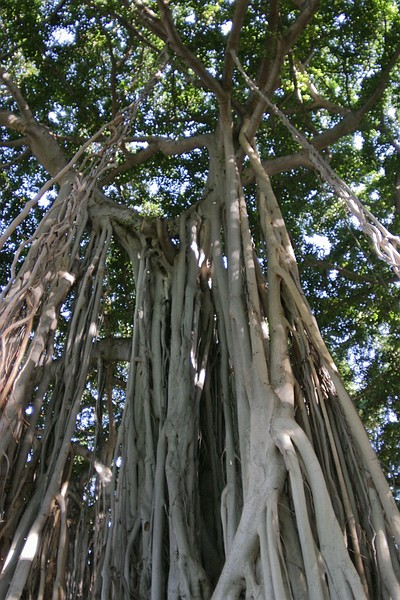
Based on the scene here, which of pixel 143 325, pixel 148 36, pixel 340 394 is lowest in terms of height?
pixel 340 394

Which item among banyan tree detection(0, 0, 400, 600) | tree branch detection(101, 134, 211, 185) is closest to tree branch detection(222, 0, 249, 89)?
banyan tree detection(0, 0, 400, 600)

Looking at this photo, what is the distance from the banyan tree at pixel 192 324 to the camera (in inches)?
83.6

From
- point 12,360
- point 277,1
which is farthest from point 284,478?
point 277,1

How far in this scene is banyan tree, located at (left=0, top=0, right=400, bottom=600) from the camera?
6.97ft

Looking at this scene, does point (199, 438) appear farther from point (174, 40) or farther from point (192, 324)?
point (174, 40)

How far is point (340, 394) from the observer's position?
230 centimetres

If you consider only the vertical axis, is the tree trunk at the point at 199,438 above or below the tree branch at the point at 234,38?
below

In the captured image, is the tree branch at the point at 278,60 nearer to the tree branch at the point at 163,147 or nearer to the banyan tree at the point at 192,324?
the banyan tree at the point at 192,324

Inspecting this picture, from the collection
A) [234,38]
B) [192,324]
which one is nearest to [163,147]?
[234,38]

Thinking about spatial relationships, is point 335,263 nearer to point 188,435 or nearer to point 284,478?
point 188,435

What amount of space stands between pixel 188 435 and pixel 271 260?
2.67 feet

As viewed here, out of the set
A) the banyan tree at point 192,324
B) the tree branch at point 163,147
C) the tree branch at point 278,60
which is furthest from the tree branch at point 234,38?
the tree branch at point 163,147

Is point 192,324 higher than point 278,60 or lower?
lower

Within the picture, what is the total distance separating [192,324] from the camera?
10.4 feet
